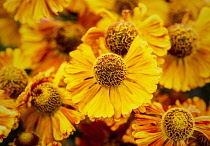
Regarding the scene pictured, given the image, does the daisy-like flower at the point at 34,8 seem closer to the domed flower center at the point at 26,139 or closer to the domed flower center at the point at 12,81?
the domed flower center at the point at 12,81

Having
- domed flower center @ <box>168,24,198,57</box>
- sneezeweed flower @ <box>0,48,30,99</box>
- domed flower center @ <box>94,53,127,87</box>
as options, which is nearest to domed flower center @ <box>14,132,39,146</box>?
sneezeweed flower @ <box>0,48,30,99</box>

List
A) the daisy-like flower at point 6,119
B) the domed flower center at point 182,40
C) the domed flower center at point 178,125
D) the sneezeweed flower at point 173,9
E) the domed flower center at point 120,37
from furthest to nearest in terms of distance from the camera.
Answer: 1. the sneezeweed flower at point 173,9
2. the domed flower center at point 182,40
3. the domed flower center at point 120,37
4. the domed flower center at point 178,125
5. the daisy-like flower at point 6,119

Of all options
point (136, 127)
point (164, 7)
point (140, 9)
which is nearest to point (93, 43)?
point (140, 9)

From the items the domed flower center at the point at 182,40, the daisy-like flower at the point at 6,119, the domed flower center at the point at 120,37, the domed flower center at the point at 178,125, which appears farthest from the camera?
the domed flower center at the point at 182,40

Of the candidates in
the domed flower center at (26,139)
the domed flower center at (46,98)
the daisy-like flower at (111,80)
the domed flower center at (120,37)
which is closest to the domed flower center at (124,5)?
the domed flower center at (120,37)

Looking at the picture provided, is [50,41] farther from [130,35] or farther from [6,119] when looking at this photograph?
[6,119]

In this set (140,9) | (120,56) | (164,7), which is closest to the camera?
(120,56)

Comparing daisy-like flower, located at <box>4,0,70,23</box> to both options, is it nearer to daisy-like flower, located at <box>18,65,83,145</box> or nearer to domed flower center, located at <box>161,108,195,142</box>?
daisy-like flower, located at <box>18,65,83,145</box>

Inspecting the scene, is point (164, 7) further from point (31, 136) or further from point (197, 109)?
point (31, 136)
